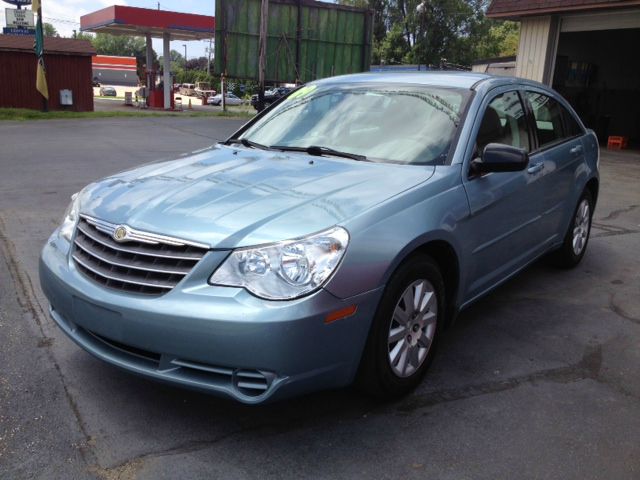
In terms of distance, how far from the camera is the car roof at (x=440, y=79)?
13.4 ft

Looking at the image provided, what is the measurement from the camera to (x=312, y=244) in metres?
2.60

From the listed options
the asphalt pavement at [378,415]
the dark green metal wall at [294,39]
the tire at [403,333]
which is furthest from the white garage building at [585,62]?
the tire at [403,333]

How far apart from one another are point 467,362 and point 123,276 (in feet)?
6.80

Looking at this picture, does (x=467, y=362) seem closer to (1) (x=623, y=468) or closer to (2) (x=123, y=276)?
(1) (x=623, y=468)

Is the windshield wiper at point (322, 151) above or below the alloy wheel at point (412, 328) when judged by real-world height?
above

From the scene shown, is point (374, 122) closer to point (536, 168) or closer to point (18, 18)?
point (536, 168)

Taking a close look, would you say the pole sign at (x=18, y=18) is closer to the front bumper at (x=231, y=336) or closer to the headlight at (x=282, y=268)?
the front bumper at (x=231, y=336)

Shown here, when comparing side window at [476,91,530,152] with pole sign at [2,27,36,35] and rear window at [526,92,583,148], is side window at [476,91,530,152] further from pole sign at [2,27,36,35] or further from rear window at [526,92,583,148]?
pole sign at [2,27,36,35]

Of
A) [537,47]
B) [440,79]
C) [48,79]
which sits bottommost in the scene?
[48,79]

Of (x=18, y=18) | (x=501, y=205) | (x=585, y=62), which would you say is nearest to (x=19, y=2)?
(x=18, y=18)

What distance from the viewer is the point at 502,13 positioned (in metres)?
15.7

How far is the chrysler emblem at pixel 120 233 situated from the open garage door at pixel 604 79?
18.8 m

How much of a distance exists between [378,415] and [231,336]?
0.98 m

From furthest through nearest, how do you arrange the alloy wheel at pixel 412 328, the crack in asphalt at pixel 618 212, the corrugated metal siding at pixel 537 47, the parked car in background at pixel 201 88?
the parked car in background at pixel 201 88, the corrugated metal siding at pixel 537 47, the crack in asphalt at pixel 618 212, the alloy wheel at pixel 412 328
